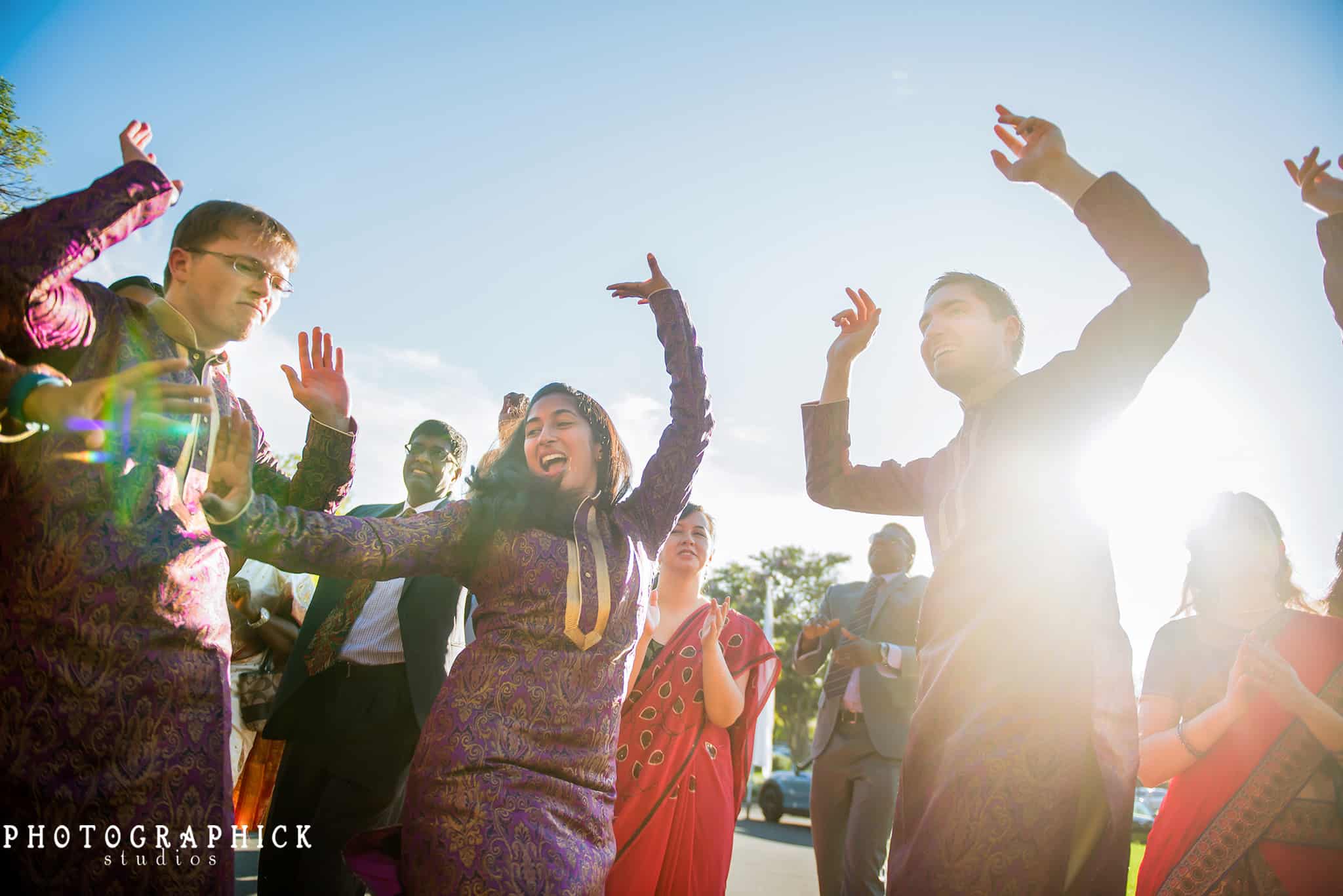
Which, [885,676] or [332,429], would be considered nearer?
[332,429]

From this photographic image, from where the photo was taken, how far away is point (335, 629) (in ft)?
11.2

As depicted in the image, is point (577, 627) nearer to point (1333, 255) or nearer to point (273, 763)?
point (1333, 255)

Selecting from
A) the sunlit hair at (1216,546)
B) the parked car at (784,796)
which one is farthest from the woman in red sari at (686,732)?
the parked car at (784,796)

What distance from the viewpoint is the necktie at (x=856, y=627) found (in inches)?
192

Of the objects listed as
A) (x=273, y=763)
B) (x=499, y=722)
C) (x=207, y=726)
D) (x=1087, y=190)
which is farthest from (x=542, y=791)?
(x=273, y=763)

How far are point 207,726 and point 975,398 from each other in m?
2.00

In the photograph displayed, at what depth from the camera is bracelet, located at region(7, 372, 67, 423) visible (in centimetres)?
163

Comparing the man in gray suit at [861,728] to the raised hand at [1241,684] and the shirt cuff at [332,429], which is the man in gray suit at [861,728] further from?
the shirt cuff at [332,429]

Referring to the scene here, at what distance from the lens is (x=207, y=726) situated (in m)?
1.76

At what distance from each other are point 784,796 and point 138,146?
15355mm

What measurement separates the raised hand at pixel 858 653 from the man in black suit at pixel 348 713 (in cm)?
195

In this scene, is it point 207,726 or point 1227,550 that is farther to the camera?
point 1227,550

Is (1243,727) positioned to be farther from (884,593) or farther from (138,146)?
(138,146)

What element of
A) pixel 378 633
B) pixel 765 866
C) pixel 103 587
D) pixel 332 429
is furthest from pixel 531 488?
pixel 765 866
